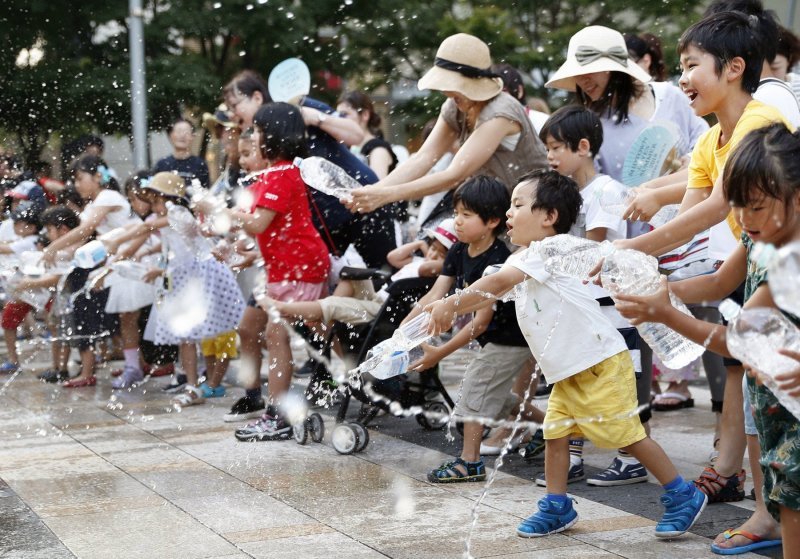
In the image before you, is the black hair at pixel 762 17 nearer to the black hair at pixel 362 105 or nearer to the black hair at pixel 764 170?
the black hair at pixel 764 170

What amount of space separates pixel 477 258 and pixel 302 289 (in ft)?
4.47

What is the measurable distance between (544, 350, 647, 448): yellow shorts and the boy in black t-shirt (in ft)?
2.87

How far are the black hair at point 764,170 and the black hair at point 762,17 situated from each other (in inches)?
44.8

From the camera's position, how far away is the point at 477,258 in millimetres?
5238

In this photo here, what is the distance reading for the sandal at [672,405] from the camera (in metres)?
6.72

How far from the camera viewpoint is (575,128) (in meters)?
4.86

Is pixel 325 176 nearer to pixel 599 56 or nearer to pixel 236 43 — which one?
pixel 599 56

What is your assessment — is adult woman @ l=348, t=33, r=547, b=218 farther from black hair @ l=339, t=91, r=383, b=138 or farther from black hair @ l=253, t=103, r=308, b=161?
black hair @ l=339, t=91, r=383, b=138

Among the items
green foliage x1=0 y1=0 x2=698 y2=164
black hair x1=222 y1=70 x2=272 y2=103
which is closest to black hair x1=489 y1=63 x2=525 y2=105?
black hair x1=222 y1=70 x2=272 y2=103

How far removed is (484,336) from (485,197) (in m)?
0.65

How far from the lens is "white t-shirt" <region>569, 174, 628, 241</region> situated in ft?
15.4

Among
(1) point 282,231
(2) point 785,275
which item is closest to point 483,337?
(1) point 282,231

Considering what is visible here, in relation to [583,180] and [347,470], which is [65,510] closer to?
[347,470]

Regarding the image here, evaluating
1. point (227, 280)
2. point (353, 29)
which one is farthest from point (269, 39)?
point (227, 280)
